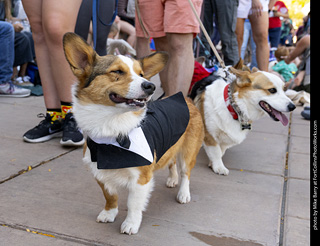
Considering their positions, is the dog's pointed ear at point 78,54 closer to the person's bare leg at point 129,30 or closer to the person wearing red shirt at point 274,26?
the person's bare leg at point 129,30

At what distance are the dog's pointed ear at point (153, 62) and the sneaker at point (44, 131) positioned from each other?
5.67 feet

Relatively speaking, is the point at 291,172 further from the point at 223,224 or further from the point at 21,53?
the point at 21,53

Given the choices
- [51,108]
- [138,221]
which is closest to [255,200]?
[138,221]

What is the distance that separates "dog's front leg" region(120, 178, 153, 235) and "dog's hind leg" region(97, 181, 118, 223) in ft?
0.48

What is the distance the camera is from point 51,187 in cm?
274

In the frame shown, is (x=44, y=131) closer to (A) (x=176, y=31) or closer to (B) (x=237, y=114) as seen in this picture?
(A) (x=176, y=31)

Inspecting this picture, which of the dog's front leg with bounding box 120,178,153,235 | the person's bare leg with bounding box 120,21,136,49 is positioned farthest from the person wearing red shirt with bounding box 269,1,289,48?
the dog's front leg with bounding box 120,178,153,235

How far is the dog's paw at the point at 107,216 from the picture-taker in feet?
7.63

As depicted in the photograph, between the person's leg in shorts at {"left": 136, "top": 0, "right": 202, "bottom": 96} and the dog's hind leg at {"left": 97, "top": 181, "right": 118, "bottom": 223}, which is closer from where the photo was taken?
the dog's hind leg at {"left": 97, "top": 181, "right": 118, "bottom": 223}

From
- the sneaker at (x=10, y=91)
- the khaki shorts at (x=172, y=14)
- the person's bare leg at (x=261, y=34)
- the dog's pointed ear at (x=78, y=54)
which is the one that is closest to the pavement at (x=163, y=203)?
the dog's pointed ear at (x=78, y=54)

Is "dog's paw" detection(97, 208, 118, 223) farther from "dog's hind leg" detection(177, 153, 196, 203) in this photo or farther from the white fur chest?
the white fur chest

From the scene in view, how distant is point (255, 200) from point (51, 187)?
1.65m

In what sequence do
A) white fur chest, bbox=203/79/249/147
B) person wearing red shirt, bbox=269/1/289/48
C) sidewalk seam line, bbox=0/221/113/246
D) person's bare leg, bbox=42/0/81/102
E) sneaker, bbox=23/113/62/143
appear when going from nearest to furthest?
sidewalk seam line, bbox=0/221/113/246 < person's bare leg, bbox=42/0/81/102 < white fur chest, bbox=203/79/249/147 < sneaker, bbox=23/113/62/143 < person wearing red shirt, bbox=269/1/289/48

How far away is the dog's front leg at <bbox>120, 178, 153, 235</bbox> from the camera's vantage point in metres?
2.20
